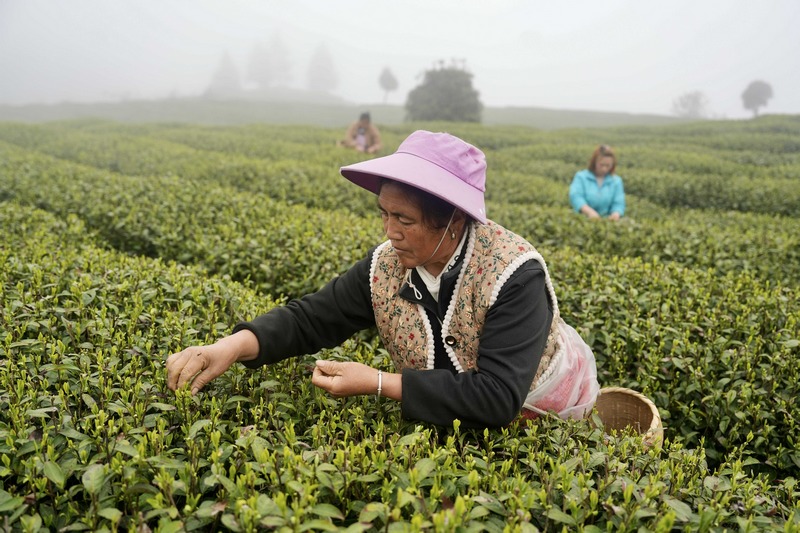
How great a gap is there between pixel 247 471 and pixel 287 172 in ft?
26.7

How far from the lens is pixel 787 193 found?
391 inches

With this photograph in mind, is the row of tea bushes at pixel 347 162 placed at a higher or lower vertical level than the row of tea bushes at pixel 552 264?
Result: higher

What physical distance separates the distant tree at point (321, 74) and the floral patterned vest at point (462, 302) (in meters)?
148

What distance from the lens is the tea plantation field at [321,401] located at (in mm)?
1507

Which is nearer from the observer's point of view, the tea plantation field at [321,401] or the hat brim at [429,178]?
the tea plantation field at [321,401]

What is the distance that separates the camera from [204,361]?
2037 millimetres

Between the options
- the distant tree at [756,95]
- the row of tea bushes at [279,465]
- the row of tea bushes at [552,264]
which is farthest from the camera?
the distant tree at [756,95]

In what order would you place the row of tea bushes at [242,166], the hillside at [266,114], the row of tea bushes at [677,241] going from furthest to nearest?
the hillside at [266,114], the row of tea bushes at [242,166], the row of tea bushes at [677,241]

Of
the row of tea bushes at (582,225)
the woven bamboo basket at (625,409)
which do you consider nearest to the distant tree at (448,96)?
the row of tea bushes at (582,225)

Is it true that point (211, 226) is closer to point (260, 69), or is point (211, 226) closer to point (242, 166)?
point (242, 166)

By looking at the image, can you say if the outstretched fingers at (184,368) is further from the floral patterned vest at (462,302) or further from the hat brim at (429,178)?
the hat brim at (429,178)

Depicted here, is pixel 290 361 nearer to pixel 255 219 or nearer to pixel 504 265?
pixel 504 265

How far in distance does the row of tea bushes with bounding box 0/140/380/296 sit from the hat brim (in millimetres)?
2304

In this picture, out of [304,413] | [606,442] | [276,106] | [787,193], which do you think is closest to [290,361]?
[304,413]
